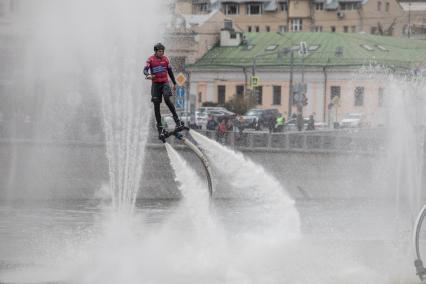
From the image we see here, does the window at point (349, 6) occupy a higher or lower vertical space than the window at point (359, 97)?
higher

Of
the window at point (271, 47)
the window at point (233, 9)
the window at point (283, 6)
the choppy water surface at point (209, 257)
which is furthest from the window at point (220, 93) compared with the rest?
the choppy water surface at point (209, 257)

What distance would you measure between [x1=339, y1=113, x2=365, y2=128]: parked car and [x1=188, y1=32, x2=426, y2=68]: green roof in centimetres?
1128

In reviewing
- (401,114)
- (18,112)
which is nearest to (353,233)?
(401,114)

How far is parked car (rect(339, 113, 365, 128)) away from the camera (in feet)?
286

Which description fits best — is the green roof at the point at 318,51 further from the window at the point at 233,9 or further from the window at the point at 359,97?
the window at the point at 233,9

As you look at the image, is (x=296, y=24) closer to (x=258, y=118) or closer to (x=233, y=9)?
(x=233, y=9)

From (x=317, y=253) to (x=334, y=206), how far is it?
29478 millimetres

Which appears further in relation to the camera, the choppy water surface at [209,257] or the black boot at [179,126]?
the choppy water surface at [209,257]

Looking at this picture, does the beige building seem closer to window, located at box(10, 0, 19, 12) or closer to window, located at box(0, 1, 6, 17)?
window, located at box(0, 1, 6, 17)

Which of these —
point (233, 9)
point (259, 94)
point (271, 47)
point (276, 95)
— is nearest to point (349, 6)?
point (233, 9)

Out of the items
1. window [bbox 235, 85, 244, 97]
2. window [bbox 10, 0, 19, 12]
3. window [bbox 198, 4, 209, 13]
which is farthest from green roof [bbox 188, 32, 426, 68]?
window [bbox 10, 0, 19, 12]

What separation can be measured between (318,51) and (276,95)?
526cm

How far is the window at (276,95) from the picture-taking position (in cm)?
11306

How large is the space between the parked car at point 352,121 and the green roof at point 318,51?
37.0ft
